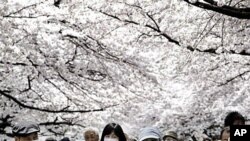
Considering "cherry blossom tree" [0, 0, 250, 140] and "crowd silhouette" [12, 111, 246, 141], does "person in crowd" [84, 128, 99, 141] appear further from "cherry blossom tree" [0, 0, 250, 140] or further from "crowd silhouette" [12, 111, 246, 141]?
"cherry blossom tree" [0, 0, 250, 140]

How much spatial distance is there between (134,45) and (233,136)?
23.6ft

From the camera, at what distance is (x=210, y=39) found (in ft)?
31.3

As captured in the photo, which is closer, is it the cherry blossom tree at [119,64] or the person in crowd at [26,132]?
the person in crowd at [26,132]

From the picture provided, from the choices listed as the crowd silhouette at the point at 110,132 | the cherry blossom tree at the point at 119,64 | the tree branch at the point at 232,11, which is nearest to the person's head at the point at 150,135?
the crowd silhouette at the point at 110,132

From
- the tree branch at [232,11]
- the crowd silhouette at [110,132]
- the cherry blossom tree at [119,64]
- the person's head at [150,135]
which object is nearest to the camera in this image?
the crowd silhouette at [110,132]

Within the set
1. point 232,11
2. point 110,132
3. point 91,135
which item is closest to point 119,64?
point 232,11

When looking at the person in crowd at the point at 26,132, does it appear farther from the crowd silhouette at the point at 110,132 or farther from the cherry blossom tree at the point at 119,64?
the cherry blossom tree at the point at 119,64

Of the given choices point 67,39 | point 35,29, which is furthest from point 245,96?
point 35,29

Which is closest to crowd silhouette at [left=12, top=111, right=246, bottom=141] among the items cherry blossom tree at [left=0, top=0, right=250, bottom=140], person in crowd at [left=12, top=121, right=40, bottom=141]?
person in crowd at [left=12, top=121, right=40, bottom=141]

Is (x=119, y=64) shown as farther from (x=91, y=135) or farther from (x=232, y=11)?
(x=91, y=135)

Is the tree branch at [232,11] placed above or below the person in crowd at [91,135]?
above

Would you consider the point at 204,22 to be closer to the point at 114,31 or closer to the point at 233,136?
the point at 114,31

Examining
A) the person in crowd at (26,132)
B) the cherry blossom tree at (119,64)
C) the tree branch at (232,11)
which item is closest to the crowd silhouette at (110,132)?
the person in crowd at (26,132)

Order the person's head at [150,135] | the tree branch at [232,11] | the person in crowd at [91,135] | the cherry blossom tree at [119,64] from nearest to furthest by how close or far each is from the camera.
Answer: the person's head at [150,135], the person in crowd at [91,135], the tree branch at [232,11], the cherry blossom tree at [119,64]
